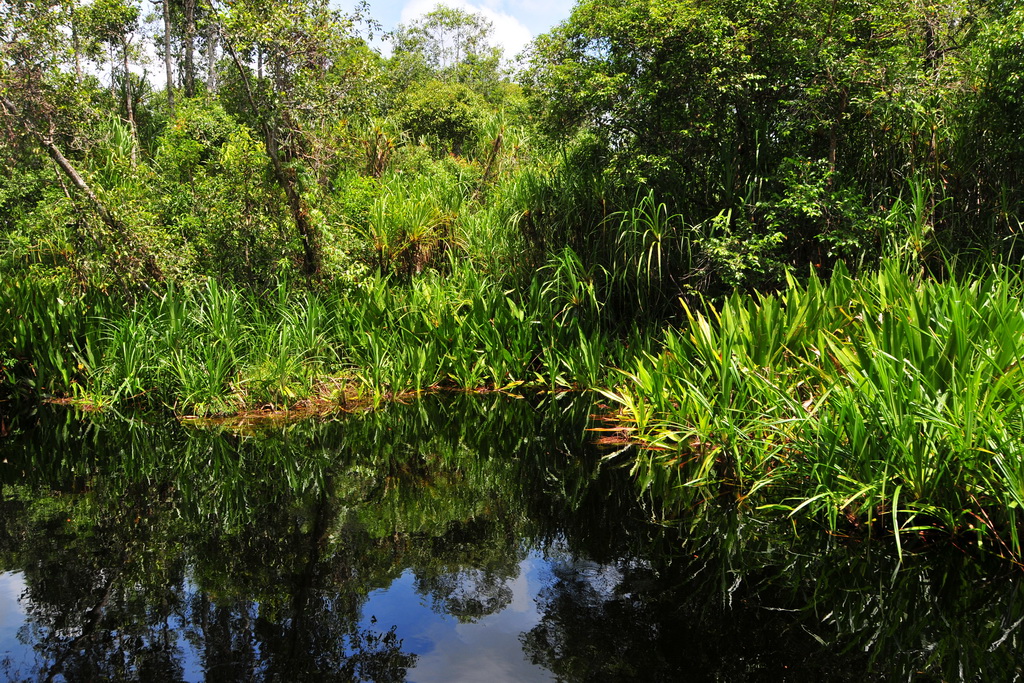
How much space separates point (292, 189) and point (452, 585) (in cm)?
712

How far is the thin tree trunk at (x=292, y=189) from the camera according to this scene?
9.36 m

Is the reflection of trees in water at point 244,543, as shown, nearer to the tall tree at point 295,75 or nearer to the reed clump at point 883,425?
the reed clump at point 883,425

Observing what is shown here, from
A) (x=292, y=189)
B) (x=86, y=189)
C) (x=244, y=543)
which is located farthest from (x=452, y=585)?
(x=86, y=189)

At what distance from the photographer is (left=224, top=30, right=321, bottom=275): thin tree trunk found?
9359mm

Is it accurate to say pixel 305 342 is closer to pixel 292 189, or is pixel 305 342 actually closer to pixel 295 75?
pixel 292 189

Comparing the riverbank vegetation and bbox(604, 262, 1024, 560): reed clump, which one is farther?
the riverbank vegetation

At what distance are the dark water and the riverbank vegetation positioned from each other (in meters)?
1.64

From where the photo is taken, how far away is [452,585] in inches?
145

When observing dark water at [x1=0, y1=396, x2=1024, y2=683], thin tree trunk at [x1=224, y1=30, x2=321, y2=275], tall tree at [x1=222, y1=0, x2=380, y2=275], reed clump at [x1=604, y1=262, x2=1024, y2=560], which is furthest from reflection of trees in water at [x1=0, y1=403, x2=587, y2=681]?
tall tree at [x1=222, y1=0, x2=380, y2=275]

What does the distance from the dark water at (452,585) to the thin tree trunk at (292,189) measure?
4541 mm

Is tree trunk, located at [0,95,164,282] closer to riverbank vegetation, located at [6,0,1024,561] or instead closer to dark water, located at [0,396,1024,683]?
riverbank vegetation, located at [6,0,1024,561]

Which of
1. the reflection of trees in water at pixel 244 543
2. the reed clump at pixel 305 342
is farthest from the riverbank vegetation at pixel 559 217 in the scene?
the reflection of trees in water at pixel 244 543

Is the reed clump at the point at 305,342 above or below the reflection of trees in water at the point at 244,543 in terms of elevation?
above

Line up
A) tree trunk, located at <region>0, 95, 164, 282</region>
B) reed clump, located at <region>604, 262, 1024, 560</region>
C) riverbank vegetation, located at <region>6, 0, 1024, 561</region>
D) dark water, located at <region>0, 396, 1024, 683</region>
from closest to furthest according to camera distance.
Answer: dark water, located at <region>0, 396, 1024, 683</region>
reed clump, located at <region>604, 262, 1024, 560</region>
riverbank vegetation, located at <region>6, 0, 1024, 561</region>
tree trunk, located at <region>0, 95, 164, 282</region>
